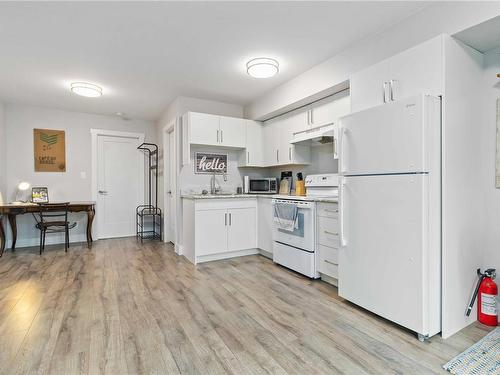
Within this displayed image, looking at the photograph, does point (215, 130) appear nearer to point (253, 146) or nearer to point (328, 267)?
point (253, 146)

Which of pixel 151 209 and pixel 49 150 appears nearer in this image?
pixel 49 150

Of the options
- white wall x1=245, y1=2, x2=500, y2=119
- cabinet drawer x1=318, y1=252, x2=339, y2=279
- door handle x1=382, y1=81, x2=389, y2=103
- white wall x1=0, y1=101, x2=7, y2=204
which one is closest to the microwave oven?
white wall x1=245, y1=2, x2=500, y2=119

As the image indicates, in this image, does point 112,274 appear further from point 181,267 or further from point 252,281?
point 252,281

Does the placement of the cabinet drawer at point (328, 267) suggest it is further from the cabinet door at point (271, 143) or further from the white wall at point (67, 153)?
the white wall at point (67, 153)

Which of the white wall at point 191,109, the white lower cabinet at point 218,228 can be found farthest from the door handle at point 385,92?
the white wall at point 191,109

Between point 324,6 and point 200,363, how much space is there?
268cm

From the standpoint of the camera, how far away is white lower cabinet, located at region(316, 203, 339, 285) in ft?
9.09

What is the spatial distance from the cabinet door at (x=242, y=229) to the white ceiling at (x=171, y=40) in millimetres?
1800

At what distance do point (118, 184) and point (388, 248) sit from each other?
205 inches

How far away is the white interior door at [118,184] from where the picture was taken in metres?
5.47

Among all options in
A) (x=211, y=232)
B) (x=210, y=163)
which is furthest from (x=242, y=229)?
(x=210, y=163)

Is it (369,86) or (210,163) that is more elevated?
(369,86)

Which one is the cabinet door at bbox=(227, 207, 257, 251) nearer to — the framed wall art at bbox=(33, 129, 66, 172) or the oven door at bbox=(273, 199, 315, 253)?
the oven door at bbox=(273, 199, 315, 253)

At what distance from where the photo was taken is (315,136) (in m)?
3.33
